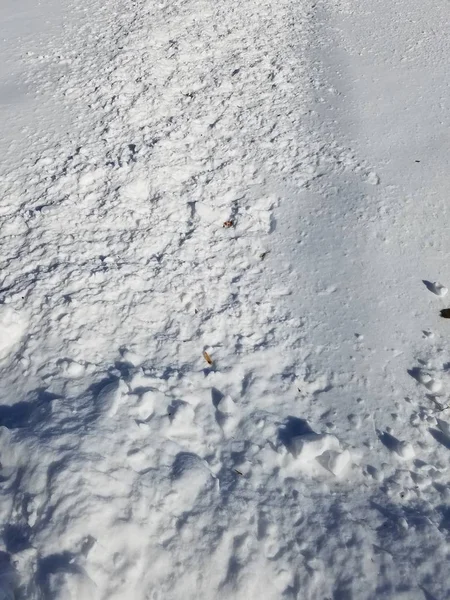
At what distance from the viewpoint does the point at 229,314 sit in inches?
143

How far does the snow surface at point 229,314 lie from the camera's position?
241 centimetres

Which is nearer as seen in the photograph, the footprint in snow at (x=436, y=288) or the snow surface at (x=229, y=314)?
the snow surface at (x=229, y=314)

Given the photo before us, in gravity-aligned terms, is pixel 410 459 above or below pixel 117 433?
below

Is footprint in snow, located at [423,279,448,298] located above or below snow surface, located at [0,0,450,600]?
below

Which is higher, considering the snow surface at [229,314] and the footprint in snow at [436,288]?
the snow surface at [229,314]

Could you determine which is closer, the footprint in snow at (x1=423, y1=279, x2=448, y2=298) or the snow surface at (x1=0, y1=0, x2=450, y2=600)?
the snow surface at (x1=0, y1=0, x2=450, y2=600)

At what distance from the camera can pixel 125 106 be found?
5480 mm

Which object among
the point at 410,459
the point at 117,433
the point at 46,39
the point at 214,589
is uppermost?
the point at 46,39

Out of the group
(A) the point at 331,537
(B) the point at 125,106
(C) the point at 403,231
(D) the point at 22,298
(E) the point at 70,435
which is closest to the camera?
(A) the point at 331,537

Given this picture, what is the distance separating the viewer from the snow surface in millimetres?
2406

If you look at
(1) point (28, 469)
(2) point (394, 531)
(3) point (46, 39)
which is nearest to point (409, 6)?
(3) point (46, 39)

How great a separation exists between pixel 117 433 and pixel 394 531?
5.04 ft

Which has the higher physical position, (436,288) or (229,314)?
(229,314)

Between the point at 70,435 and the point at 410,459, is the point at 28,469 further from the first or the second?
the point at 410,459
